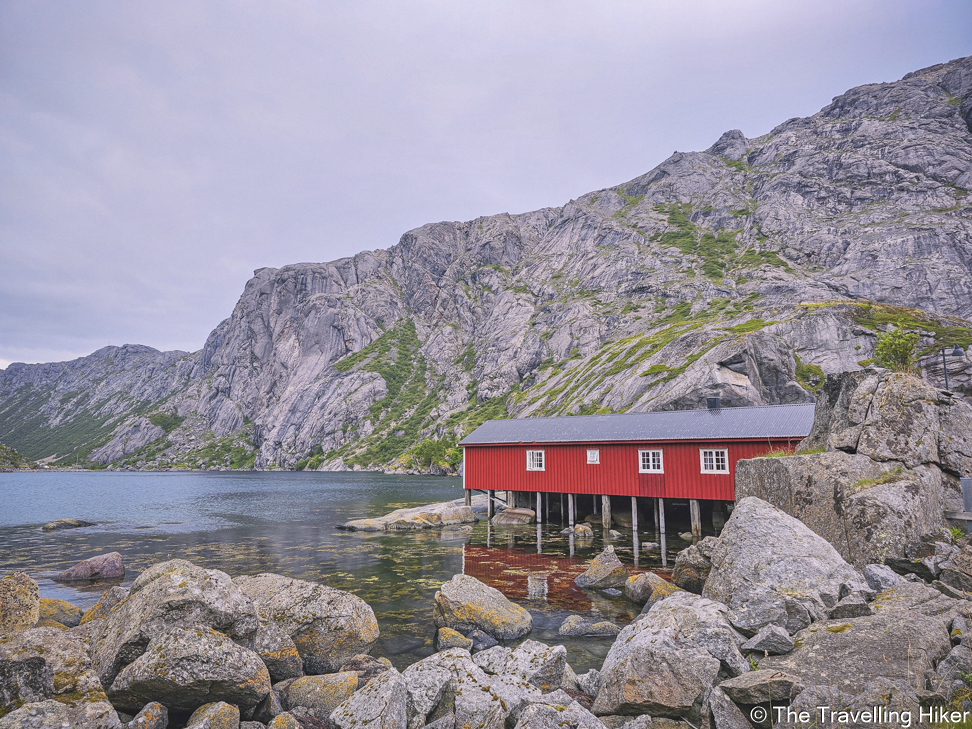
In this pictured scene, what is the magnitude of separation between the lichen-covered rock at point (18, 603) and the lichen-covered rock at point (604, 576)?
18084 mm

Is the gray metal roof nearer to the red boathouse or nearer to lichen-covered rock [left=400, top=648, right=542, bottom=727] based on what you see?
the red boathouse

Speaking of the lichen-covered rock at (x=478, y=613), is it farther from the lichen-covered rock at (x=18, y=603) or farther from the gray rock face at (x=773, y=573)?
the lichen-covered rock at (x=18, y=603)

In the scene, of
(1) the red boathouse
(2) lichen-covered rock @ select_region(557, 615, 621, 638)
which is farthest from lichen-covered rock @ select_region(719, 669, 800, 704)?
(1) the red boathouse

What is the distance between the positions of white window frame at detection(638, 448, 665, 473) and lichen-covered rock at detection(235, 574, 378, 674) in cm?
2384

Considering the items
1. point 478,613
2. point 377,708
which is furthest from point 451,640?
point 377,708

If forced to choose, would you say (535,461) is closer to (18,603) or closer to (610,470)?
(610,470)

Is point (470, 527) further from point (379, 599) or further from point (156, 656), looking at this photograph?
point (156, 656)

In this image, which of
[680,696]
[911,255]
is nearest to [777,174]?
[911,255]

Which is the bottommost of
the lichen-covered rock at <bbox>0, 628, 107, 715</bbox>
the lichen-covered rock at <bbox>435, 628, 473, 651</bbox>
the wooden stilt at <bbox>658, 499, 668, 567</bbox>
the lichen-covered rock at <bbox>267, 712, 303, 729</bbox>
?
the wooden stilt at <bbox>658, 499, 668, 567</bbox>

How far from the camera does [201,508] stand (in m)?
60.8

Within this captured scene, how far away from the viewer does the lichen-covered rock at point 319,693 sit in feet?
32.7

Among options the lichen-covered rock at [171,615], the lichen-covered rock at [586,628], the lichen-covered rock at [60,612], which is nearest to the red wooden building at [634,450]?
the lichen-covered rock at [586,628]

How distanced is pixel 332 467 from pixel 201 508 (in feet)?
396

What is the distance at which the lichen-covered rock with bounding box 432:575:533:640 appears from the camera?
15578mm
